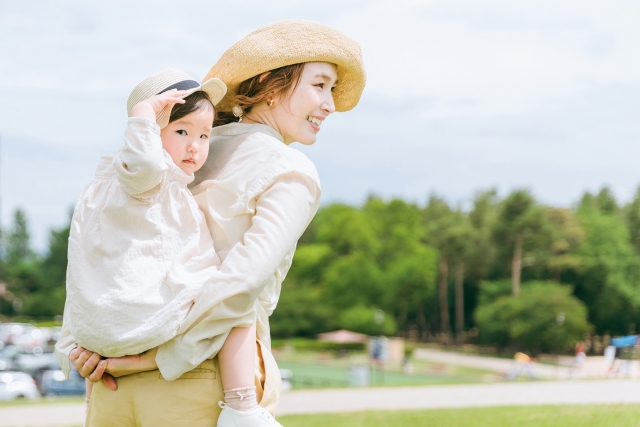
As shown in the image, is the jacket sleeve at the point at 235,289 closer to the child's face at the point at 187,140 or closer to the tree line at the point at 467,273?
the child's face at the point at 187,140

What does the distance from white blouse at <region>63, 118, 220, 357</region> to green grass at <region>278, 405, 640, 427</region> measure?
5.18 metres

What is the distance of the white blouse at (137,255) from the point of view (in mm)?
1999

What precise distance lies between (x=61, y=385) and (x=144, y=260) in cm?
1661

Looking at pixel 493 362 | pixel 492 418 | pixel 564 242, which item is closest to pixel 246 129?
pixel 492 418

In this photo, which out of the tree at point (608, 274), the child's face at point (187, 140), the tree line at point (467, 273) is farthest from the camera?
the tree line at point (467, 273)

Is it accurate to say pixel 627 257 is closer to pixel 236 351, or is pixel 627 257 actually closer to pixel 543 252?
pixel 543 252

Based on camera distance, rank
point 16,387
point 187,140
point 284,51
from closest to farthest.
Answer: point 187,140, point 284,51, point 16,387

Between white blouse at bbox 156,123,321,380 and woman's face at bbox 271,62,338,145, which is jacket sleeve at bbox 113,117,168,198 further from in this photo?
woman's face at bbox 271,62,338,145

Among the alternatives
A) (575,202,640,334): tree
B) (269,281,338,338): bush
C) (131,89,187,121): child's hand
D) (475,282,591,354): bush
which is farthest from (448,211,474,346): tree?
(131,89,187,121): child's hand

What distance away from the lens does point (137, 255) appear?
203 cm

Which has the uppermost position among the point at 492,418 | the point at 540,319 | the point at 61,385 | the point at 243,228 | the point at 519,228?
the point at 243,228

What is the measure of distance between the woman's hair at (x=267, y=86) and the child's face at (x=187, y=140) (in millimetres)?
248

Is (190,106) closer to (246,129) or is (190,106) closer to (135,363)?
(246,129)

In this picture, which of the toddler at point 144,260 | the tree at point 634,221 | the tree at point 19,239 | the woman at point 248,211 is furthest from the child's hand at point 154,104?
the tree at point 19,239
